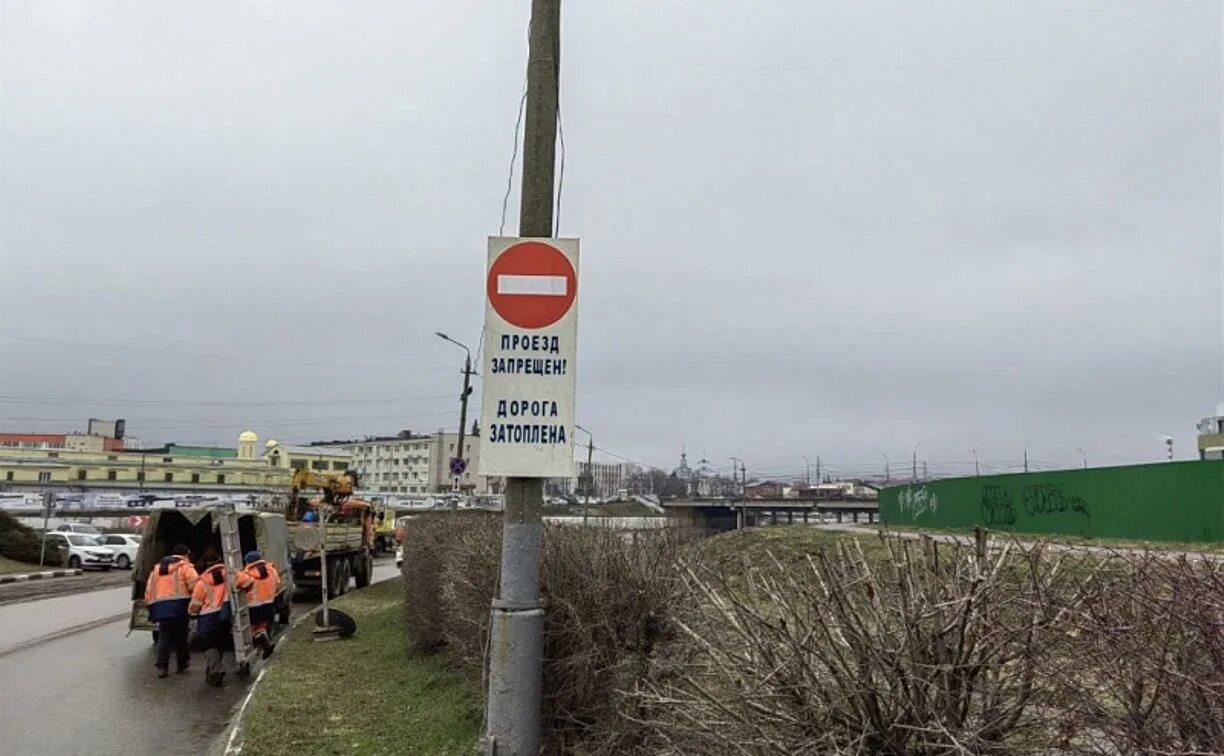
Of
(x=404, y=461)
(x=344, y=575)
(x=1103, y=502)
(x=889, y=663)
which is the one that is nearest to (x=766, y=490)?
(x=404, y=461)

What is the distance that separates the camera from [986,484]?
97.5ft

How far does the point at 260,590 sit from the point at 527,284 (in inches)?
389

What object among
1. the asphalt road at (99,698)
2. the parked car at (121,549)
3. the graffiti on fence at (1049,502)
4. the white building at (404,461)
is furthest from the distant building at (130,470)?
the asphalt road at (99,698)

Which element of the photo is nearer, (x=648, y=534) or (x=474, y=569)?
(x=648, y=534)

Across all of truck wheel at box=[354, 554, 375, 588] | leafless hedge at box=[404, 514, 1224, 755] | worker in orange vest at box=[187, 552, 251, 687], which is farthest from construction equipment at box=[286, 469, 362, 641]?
leafless hedge at box=[404, 514, 1224, 755]

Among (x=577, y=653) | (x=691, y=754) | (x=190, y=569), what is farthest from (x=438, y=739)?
(x=190, y=569)

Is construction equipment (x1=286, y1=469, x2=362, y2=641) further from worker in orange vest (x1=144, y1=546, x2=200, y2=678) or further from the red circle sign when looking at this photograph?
the red circle sign

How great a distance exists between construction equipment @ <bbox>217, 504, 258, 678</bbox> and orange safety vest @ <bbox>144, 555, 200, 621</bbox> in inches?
17.2

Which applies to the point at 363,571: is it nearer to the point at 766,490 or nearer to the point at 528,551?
the point at 528,551

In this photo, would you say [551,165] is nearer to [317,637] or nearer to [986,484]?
[317,637]

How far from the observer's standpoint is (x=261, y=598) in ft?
42.0

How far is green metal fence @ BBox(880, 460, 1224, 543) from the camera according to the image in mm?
19562

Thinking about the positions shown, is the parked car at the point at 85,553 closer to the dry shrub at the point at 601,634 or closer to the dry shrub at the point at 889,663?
the dry shrub at the point at 601,634

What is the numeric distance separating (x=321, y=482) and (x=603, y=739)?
22.7 metres
